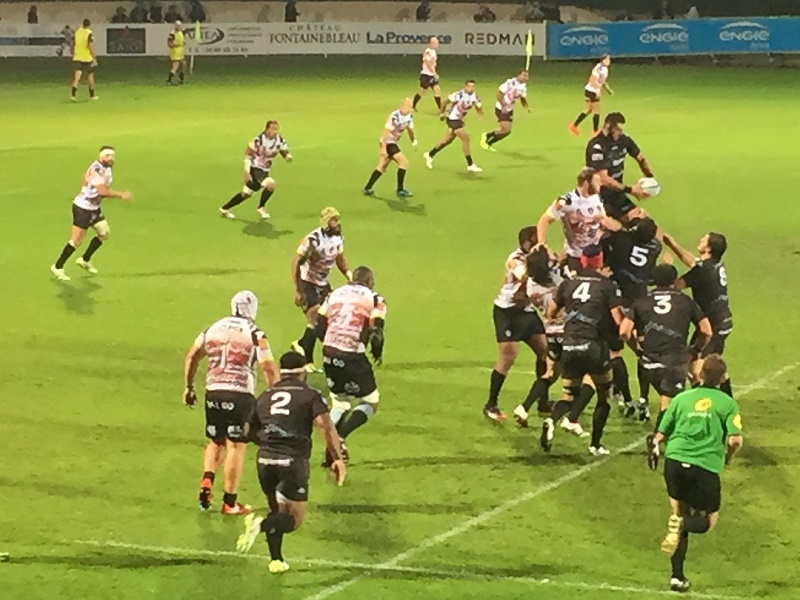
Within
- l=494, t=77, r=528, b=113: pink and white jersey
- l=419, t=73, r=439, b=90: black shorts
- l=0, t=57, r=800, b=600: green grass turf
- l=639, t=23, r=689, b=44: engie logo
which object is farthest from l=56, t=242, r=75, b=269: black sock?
l=639, t=23, r=689, b=44: engie logo

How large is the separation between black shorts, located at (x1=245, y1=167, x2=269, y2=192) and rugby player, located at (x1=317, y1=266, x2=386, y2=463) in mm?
14135

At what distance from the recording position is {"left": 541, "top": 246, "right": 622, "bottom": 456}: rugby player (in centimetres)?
1572

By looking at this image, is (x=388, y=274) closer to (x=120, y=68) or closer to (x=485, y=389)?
(x=485, y=389)

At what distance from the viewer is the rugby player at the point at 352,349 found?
15.4 meters

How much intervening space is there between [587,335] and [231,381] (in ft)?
12.8

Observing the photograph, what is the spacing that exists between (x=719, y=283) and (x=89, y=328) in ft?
32.1

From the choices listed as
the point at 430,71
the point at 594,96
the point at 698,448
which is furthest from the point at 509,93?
the point at 698,448

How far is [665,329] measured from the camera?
15.3 m

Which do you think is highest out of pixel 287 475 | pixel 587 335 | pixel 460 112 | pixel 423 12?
pixel 587 335

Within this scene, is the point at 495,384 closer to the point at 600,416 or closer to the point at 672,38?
the point at 600,416

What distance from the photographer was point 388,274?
25547 mm

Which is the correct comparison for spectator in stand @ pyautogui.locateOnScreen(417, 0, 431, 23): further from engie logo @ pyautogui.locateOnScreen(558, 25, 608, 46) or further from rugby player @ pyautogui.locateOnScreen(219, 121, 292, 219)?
rugby player @ pyautogui.locateOnScreen(219, 121, 292, 219)

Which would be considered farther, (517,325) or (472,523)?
(517,325)

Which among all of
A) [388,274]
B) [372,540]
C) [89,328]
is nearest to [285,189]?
[388,274]
